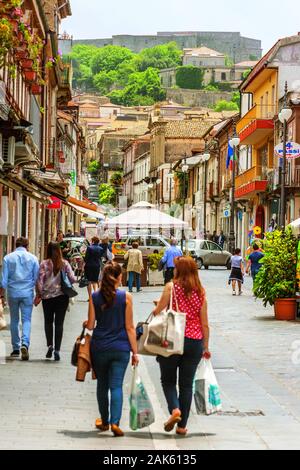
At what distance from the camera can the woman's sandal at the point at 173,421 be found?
922 cm

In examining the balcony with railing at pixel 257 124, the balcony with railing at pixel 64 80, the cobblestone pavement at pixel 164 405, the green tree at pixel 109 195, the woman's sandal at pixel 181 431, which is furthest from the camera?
the green tree at pixel 109 195

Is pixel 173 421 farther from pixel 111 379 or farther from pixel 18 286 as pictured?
pixel 18 286

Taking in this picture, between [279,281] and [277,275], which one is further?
[279,281]

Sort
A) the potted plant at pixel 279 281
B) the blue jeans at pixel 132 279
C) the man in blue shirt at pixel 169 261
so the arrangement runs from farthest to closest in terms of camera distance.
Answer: the blue jeans at pixel 132 279 < the man in blue shirt at pixel 169 261 < the potted plant at pixel 279 281

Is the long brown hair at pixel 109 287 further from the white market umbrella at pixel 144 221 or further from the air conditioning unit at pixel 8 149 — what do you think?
the white market umbrella at pixel 144 221

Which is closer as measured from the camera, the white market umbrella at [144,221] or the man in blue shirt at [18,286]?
the man in blue shirt at [18,286]

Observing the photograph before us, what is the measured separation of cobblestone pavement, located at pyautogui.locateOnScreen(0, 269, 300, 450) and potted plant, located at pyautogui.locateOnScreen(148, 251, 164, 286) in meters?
15.9

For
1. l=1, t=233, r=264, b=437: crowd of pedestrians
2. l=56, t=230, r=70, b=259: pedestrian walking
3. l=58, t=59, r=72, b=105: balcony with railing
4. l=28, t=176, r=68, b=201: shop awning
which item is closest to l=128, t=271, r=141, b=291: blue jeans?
l=56, t=230, r=70, b=259: pedestrian walking

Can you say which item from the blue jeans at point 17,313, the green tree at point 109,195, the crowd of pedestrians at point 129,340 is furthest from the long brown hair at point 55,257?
the green tree at point 109,195

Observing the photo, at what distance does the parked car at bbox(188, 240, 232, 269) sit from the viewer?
51.1 meters

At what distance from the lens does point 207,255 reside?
5119 cm

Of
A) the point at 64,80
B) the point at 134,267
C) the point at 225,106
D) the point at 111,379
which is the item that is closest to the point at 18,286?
the point at 111,379

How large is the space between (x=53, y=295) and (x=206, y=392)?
5378 mm

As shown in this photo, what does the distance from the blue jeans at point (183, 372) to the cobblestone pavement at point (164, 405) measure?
26 centimetres
